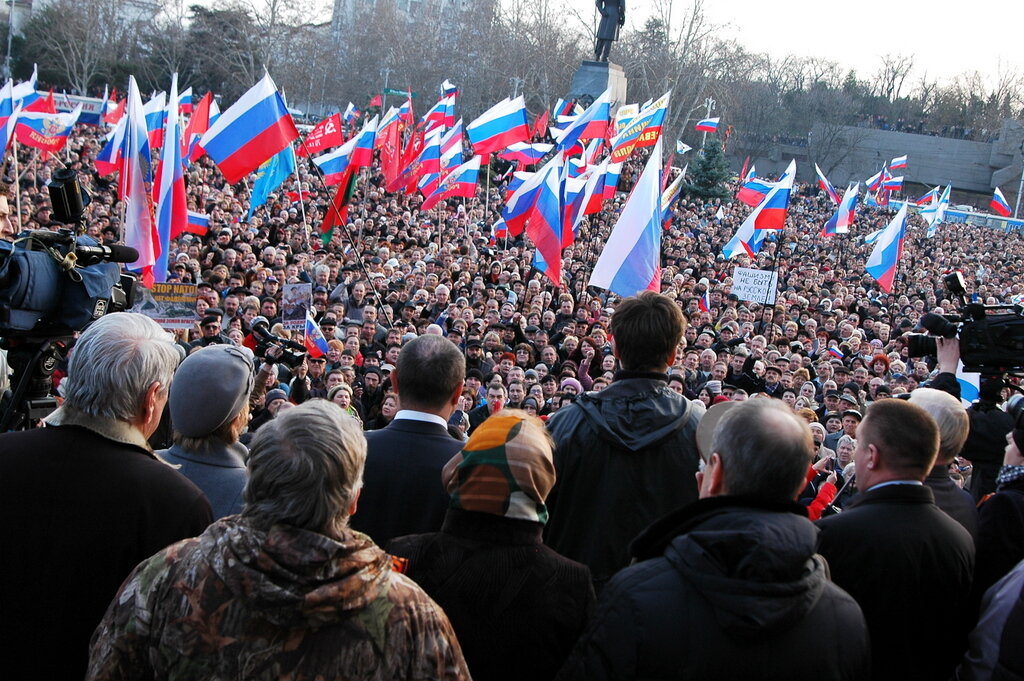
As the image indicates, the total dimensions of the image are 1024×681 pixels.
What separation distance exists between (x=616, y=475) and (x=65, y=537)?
4.76ft

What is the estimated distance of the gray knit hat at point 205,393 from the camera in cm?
277

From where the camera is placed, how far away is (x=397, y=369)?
300 cm

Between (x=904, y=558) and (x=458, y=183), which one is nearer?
(x=904, y=558)

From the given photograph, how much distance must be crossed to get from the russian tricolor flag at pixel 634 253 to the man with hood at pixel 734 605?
656 centimetres

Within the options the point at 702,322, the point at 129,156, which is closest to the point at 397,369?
the point at 129,156

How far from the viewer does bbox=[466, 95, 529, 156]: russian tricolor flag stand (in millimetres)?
16234

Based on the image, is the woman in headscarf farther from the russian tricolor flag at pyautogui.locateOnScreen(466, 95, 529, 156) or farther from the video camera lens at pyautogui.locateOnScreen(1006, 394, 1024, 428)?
the russian tricolor flag at pyautogui.locateOnScreen(466, 95, 529, 156)

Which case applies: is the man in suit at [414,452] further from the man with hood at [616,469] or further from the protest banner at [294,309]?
the protest banner at [294,309]

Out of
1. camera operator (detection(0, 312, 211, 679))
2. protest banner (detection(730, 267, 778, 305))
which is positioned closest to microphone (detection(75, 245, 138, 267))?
camera operator (detection(0, 312, 211, 679))

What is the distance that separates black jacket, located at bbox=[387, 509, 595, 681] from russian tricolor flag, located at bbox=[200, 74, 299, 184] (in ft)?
26.1

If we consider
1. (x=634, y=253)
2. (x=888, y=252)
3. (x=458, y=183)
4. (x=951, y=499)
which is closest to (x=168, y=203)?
(x=634, y=253)

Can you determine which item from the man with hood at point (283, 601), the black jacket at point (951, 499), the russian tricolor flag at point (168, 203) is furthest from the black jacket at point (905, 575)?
the russian tricolor flag at point (168, 203)

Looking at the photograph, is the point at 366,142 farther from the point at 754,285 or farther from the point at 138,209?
the point at 138,209

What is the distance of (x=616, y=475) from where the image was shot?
279 centimetres
